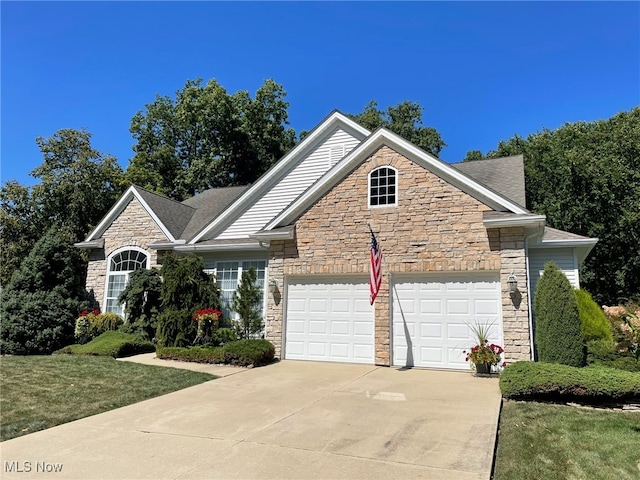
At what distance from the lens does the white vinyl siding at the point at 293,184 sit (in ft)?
48.1

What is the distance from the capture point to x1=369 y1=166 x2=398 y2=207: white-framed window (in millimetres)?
11234

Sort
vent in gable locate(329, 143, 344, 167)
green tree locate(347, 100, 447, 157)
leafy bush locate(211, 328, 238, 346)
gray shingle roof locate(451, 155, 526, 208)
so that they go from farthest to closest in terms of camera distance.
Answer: green tree locate(347, 100, 447, 157)
vent in gable locate(329, 143, 344, 167)
gray shingle roof locate(451, 155, 526, 208)
leafy bush locate(211, 328, 238, 346)

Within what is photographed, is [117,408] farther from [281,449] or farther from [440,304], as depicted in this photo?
[440,304]

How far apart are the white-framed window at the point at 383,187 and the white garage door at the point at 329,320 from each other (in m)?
2.15

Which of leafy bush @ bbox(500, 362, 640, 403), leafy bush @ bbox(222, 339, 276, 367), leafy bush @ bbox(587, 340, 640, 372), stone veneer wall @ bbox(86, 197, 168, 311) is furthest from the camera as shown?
stone veneer wall @ bbox(86, 197, 168, 311)

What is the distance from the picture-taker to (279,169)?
49.4 ft

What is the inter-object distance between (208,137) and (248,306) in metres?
23.2

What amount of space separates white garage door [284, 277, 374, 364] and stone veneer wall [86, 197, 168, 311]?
6502 millimetres

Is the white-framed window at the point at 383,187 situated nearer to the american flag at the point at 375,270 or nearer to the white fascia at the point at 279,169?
the american flag at the point at 375,270

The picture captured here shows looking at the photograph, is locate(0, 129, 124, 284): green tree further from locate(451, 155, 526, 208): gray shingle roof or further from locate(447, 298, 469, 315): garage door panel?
locate(447, 298, 469, 315): garage door panel

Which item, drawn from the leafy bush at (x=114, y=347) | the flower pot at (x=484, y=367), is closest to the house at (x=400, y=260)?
the flower pot at (x=484, y=367)

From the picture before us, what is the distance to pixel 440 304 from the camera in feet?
34.4

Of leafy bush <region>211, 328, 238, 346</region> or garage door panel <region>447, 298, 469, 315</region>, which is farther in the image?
leafy bush <region>211, 328, 238, 346</region>

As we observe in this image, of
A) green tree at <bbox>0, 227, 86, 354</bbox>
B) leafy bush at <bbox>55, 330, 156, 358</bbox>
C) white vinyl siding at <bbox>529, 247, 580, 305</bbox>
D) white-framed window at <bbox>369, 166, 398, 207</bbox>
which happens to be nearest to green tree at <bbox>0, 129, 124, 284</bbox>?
green tree at <bbox>0, 227, 86, 354</bbox>
